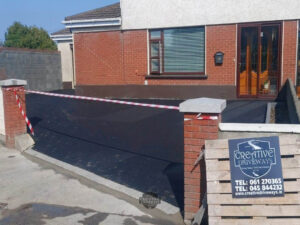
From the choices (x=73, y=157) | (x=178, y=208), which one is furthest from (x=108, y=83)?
(x=178, y=208)

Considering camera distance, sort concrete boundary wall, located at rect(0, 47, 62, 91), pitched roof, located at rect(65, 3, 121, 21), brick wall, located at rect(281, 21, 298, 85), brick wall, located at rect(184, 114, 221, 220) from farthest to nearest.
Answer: concrete boundary wall, located at rect(0, 47, 62, 91) < pitched roof, located at rect(65, 3, 121, 21) < brick wall, located at rect(281, 21, 298, 85) < brick wall, located at rect(184, 114, 221, 220)

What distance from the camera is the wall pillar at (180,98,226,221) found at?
4.55 meters

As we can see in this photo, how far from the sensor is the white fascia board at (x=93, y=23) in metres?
15.1

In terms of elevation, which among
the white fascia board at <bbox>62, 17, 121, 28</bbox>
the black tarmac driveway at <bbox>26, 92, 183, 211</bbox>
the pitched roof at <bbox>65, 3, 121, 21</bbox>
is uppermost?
the pitched roof at <bbox>65, 3, 121, 21</bbox>

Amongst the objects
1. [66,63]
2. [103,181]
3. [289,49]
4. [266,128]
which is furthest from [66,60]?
[266,128]

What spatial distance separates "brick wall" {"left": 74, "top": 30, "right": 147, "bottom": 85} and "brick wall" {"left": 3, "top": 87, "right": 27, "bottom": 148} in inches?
270

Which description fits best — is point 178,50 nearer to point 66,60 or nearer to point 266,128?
point 66,60

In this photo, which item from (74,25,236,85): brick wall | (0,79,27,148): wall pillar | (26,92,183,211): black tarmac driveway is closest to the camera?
(26,92,183,211): black tarmac driveway

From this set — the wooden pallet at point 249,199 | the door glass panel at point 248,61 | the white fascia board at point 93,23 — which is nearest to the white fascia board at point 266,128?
→ the wooden pallet at point 249,199

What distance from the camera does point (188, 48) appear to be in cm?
1420

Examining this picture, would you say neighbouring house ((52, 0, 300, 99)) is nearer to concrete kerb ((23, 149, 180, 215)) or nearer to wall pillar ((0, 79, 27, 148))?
wall pillar ((0, 79, 27, 148))

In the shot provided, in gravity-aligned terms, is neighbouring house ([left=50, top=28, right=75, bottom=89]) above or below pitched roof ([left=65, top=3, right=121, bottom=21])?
below

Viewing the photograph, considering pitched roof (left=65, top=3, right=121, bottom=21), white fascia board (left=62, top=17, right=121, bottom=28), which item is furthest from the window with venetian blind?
pitched roof (left=65, top=3, right=121, bottom=21)

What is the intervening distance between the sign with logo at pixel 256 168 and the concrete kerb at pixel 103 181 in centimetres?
131
